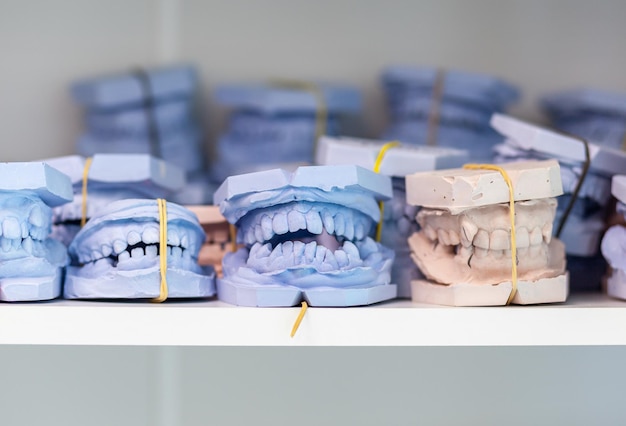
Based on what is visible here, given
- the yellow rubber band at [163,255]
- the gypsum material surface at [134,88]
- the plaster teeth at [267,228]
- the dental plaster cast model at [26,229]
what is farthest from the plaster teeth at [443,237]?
the gypsum material surface at [134,88]

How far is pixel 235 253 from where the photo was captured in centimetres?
100

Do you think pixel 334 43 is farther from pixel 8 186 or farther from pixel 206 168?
pixel 8 186

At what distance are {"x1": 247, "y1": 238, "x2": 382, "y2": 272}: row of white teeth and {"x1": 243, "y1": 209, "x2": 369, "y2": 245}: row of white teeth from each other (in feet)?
0.04

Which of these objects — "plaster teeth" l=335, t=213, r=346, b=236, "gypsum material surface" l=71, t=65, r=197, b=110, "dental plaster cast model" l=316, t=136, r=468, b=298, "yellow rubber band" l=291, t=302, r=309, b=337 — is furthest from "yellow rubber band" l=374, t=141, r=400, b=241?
"gypsum material surface" l=71, t=65, r=197, b=110

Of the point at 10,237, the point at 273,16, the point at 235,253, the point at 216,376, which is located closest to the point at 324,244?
the point at 235,253

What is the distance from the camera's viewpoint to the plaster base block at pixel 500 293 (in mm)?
939

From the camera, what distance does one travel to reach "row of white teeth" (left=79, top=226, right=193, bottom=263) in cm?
95

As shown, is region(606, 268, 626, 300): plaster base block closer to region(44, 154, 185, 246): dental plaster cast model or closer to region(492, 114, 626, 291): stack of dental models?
region(492, 114, 626, 291): stack of dental models

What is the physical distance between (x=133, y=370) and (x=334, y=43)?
67 centimetres

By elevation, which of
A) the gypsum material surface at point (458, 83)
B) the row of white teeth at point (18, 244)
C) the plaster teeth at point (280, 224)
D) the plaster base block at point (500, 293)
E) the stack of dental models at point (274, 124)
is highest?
the gypsum material surface at point (458, 83)

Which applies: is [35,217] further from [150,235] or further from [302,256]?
[302,256]

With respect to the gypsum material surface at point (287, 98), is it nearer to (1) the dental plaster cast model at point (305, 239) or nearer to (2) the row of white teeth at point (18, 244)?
(1) the dental plaster cast model at point (305, 239)

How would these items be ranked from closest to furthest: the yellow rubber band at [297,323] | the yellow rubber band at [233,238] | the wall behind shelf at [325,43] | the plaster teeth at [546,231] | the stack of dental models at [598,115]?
1. the yellow rubber band at [297,323]
2. the plaster teeth at [546,231]
3. the yellow rubber band at [233,238]
4. the stack of dental models at [598,115]
5. the wall behind shelf at [325,43]

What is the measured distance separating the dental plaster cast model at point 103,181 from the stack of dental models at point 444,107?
0.44m
